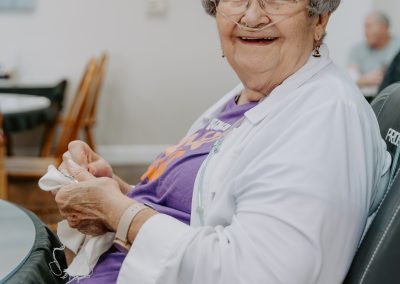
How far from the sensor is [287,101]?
104 cm

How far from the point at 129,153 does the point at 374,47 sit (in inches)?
96.3

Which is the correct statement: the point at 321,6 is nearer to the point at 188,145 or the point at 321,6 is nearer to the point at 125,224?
the point at 188,145

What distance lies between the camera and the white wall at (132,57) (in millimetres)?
4863

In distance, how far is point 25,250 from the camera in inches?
40.7

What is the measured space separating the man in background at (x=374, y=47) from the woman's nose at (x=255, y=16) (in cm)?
399

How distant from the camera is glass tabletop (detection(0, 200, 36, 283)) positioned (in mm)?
966

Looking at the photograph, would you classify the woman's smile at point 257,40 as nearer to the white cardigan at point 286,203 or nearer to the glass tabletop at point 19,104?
the white cardigan at point 286,203

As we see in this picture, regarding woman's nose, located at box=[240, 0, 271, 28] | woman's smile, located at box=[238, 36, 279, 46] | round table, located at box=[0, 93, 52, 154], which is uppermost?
woman's nose, located at box=[240, 0, 271, 28]

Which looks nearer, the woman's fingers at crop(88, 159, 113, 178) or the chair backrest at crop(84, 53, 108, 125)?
the woman's fingers at crop(88, 159, 113, 178)

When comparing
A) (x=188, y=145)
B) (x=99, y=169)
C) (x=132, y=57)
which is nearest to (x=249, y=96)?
(x=188, y=145)

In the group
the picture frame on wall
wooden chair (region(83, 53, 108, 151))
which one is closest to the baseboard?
wooden chair (region(83, 53, 108, 151))

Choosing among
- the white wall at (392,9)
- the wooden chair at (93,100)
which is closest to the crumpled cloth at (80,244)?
the wooden chair at (93,100)

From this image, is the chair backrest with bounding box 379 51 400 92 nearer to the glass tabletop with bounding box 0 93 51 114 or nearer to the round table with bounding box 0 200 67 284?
the round table with bounding box 0 200 67 284

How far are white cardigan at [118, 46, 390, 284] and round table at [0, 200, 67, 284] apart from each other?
0.53 ft
